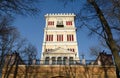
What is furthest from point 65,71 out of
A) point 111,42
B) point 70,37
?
point 70,37

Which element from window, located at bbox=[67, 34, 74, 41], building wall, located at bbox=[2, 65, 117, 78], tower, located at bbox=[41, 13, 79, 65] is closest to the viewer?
building wall, located at bbox=[2, 65, 117, 78]

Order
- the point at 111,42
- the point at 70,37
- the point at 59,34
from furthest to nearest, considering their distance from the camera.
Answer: the point at 59,34, the point at 70,37, the point at 111,42

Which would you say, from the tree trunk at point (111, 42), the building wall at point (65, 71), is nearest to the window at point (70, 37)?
the building wall at point (65, 71)

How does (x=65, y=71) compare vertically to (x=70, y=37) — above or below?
below

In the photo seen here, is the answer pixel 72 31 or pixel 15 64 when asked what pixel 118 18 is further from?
pixel 72 31

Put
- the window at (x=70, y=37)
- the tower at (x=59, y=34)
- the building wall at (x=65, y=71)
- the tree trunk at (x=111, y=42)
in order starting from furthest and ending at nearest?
1. the window at (x=70, y=37)
2. the tower at (x=59, y=34)
3. the building wall at (x=65, y=71)
4. the tree trunk at (x=111, y=42)

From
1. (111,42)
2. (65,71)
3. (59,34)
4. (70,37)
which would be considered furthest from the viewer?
(59,34)

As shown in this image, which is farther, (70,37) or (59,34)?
(59,34)

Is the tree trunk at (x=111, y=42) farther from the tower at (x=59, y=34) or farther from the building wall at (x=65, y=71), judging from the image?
the tower at (x=59, y=34)

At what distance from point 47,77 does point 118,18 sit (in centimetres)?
1032

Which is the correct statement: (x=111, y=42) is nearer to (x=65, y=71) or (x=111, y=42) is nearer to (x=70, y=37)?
(x=65, y=71)

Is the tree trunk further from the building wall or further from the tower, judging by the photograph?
the tower

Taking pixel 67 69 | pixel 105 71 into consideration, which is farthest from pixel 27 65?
pixel 105 71

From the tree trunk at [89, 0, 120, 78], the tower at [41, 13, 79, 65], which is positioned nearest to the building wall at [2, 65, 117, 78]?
the tree trunk at [89, 0, 120, 78]
